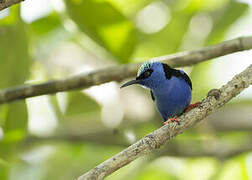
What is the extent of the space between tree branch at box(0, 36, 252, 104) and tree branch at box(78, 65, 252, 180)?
693 mm

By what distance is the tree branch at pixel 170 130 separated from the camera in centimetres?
291

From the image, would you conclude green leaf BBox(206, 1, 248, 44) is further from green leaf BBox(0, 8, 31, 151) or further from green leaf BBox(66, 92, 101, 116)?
green leaf BBox(0, 8, 31, 151)

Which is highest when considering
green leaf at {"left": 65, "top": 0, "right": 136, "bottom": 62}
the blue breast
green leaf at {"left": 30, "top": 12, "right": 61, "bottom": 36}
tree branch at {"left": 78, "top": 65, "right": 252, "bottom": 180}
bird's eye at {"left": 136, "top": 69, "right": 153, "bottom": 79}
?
green leaf at {"left": 30, "top": 12, "right": 61, "bottom": 36}

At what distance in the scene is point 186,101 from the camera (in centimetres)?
442

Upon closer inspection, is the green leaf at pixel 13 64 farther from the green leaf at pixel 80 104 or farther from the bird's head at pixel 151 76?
the green leaf at pixel 80 104

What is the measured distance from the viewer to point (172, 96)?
4457mm

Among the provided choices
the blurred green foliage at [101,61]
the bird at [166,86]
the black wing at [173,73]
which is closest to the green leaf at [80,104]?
the blurred green foliage at [101,61]

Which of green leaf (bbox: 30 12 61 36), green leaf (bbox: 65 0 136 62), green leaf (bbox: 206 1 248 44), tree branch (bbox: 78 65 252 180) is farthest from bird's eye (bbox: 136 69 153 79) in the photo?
green leaf (bbox: 30 12 61 36)

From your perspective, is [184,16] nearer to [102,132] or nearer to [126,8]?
[126,8]

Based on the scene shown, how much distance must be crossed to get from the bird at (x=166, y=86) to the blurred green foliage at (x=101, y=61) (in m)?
0.41

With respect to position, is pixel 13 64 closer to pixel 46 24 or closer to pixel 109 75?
pixel 109 75

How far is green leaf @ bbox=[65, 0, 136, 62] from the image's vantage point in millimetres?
4656

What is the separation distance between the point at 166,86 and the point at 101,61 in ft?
6.70

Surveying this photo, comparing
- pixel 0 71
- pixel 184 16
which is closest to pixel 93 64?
pixel 184 16
